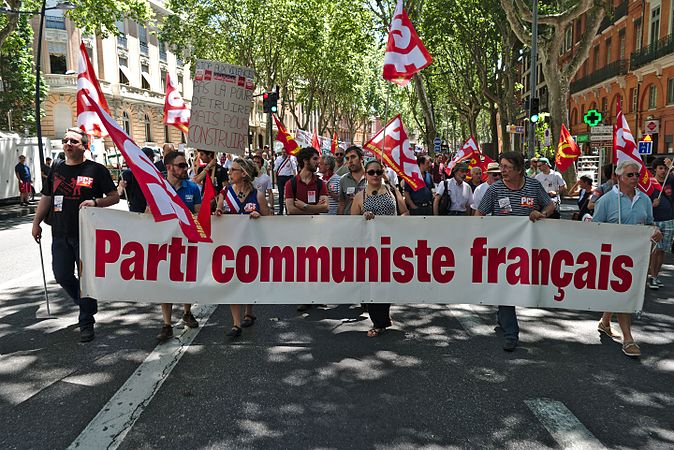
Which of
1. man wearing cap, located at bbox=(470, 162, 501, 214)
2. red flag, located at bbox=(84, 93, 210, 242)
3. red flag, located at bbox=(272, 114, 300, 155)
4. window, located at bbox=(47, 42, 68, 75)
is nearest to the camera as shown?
red flag, located at bbox=(84, 93, 210, 242)

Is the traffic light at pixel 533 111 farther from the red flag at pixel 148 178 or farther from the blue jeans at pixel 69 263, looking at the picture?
the blue jeans at pixel 69 263

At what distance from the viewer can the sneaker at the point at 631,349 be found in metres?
5.12

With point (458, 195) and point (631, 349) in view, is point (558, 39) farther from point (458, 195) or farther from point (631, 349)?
point (631, 349)

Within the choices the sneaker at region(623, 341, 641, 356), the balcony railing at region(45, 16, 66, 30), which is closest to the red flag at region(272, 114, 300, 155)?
the sneaker at region(623, 341, 641, 356)

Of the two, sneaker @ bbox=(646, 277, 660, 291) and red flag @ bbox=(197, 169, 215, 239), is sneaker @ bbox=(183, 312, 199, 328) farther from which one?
sneaker @ bbox=(646, 277, 660, 291)

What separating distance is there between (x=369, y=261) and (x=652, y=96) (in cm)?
3337

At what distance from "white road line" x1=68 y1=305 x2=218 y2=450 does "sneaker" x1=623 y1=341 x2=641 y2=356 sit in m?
3.74

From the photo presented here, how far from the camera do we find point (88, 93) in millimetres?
5832

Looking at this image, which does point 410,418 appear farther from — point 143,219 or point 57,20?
point 57,20

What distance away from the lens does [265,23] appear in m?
31.6

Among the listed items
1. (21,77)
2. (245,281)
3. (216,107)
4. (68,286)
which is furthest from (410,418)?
(21,77)

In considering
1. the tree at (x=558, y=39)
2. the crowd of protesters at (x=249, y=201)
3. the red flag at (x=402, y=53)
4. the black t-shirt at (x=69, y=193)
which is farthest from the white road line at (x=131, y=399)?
the tree at (x=558, y=39)

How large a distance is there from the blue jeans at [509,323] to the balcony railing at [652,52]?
29419mm

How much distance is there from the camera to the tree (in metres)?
18.2
